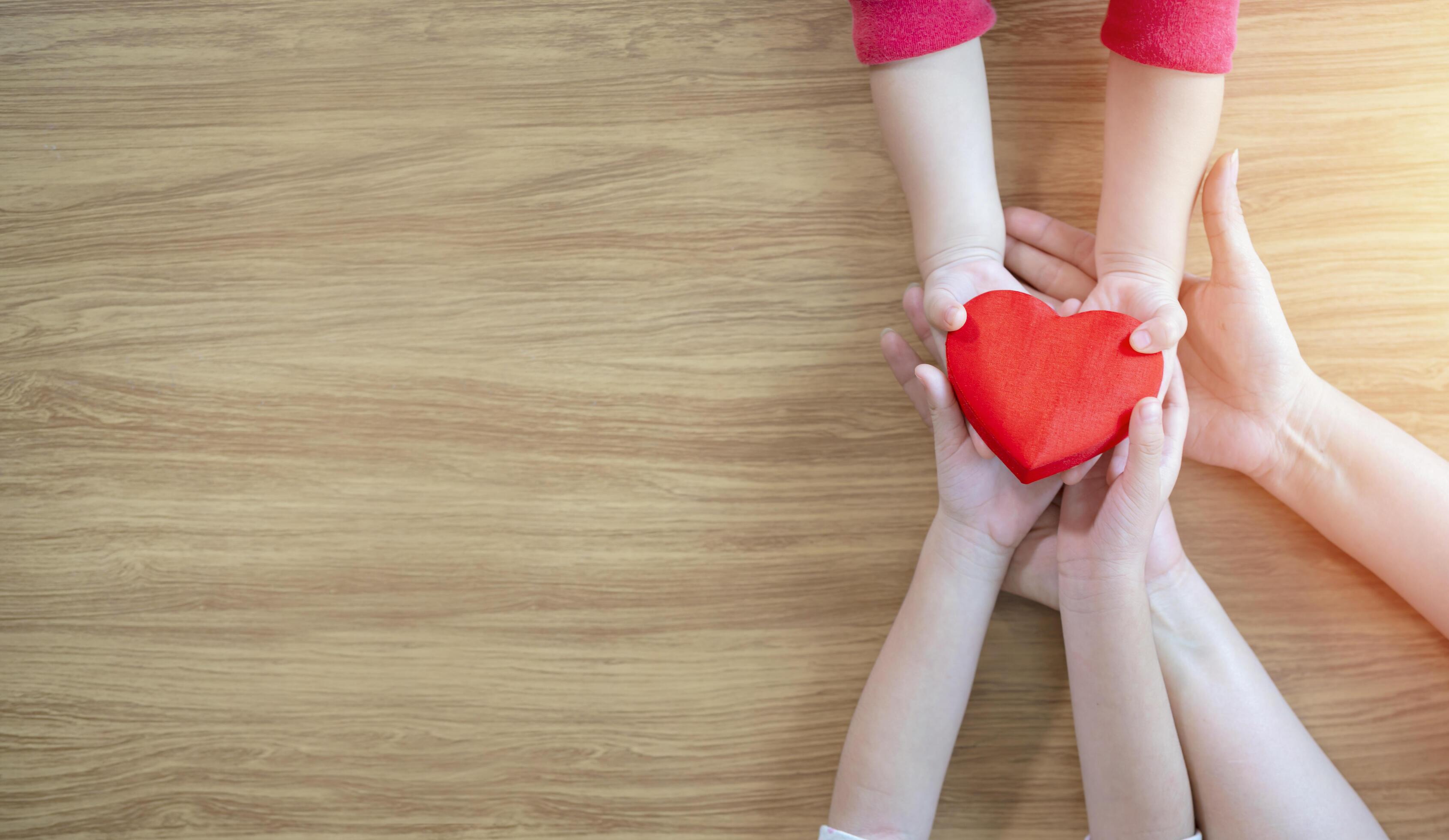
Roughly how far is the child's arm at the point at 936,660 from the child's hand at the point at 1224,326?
0.17 meters

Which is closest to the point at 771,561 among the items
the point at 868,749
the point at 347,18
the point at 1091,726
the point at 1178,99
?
the point at 868,749

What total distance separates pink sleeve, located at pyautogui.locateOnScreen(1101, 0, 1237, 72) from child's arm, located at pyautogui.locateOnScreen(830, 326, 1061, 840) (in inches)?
12.9

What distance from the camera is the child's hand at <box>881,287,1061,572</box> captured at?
0.71 metres

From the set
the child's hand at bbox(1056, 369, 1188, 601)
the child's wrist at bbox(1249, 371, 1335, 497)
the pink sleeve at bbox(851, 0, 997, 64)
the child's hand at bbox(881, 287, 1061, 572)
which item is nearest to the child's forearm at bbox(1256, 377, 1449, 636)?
the child's wrist at bbox(1249, 371, 1335, 497)

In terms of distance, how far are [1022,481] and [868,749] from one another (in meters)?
0.27

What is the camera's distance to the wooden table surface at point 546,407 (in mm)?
805

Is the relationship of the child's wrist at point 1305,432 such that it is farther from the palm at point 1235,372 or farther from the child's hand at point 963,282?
the child's hand at point 963,282

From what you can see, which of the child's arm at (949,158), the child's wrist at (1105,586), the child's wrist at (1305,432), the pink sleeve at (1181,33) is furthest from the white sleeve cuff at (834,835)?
the pink sleeve at (1181,33)

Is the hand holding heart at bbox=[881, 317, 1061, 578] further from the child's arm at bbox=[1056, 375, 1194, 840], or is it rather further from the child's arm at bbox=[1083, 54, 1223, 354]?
the child's arm at bbox=[1083, 54, 1223, 354]

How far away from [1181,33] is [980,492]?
1.31ft

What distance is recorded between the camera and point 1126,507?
25.9 inches

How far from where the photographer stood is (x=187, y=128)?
2.84 feet

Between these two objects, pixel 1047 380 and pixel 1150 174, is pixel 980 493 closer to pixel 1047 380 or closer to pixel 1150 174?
pixel 1047 380

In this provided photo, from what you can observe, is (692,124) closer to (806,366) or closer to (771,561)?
(806,366)
